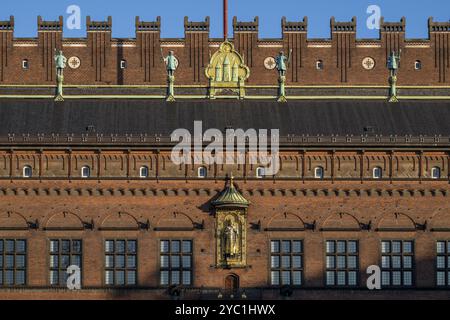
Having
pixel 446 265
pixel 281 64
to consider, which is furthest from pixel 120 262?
pixel 446 265

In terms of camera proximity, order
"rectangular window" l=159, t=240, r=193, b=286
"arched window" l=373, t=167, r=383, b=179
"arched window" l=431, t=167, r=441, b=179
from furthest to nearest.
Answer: "arched window" l=431, t=167, r=441, b=179 → "arched window" l=373, t=167, r=383, b=179 → "rectangular window" l=159, t=240, r=193, b=286

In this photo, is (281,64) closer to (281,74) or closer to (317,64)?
(281,74)

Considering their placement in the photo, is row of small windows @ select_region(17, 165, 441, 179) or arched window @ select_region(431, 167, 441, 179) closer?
row of small windows @ select_region(17, 165, 441, 179)

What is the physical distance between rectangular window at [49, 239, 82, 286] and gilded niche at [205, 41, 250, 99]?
19.3 meters

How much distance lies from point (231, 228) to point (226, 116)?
903 cm

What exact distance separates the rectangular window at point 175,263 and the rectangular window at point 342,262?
359 inches

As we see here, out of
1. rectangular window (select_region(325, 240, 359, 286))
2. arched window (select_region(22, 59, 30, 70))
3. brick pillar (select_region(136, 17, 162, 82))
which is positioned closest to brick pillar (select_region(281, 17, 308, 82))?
brick pillar (select_region(136, 17, 162, 82))

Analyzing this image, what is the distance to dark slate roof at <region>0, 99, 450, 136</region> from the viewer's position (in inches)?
5226

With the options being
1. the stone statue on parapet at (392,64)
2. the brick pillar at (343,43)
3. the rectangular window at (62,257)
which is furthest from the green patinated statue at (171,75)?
the stone statue on parapet at (392,64)

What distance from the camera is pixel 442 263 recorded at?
130250 millimetres

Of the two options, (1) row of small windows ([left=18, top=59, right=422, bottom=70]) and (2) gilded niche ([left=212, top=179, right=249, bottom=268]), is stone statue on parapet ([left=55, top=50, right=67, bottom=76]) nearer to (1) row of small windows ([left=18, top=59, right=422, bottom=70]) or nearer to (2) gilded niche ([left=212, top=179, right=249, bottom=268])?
(1) row of small windows ([left=18, top=59, right=422, bottom=70])
